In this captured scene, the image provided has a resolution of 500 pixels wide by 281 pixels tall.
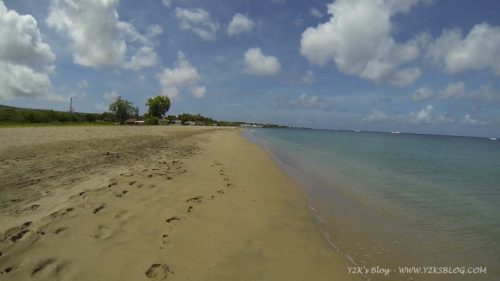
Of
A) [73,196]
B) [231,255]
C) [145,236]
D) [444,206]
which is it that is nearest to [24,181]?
[73,196]

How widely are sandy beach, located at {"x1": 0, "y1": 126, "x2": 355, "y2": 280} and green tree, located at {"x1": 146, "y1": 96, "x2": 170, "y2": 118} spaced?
9697 cm

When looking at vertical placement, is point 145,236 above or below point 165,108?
below

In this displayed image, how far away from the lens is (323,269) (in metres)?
4.37

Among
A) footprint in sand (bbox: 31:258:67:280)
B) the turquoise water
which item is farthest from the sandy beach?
the turquoise water

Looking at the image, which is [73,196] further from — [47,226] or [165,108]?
[165,108]

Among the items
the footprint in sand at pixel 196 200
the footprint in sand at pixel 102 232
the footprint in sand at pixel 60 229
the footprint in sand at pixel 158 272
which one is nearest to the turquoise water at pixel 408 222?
the footprint in sand at pixel 196 200

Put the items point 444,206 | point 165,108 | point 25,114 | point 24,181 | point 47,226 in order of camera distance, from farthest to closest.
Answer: point 165,108, point 25,114, point 444,206, point 24,181, point 47,226

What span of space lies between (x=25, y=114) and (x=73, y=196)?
58538 mm

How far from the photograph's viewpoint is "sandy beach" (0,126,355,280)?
12.1 feet

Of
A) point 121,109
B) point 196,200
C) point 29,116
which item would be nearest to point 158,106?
point 121,109

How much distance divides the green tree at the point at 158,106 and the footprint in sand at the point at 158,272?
10335 centimetres

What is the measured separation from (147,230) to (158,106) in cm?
10285

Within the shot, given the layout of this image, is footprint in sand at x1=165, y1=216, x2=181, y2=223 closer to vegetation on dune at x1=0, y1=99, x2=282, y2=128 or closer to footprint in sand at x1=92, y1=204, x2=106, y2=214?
footprint in sand at x1=92, y1=204, x2=106, y2=214

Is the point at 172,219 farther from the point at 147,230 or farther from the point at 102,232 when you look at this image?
the point at 102,232
